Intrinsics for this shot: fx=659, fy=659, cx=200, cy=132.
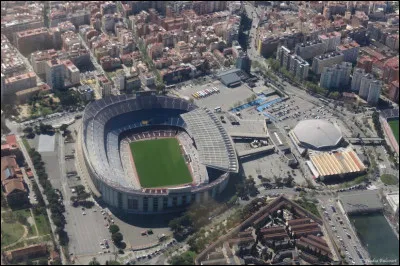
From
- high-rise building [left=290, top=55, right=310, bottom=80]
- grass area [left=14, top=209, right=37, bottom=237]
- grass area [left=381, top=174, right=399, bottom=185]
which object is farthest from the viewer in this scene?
Answer: high-rise building [left=290, top=55, right=310, bottom=80]


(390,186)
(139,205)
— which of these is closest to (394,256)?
(390,186)

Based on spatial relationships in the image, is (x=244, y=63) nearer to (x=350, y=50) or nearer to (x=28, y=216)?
(x=350, y=50)

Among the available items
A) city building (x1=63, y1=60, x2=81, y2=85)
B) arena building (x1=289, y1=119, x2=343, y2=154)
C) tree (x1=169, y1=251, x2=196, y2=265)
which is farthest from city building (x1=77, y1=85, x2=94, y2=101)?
tree (x1=169, y1=251, x2=196, y2=265)

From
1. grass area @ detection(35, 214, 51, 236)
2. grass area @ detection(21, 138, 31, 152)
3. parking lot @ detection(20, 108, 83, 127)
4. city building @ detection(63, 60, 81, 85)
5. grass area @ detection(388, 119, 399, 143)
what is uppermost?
city building @ detection(63, 60, 81, 85)

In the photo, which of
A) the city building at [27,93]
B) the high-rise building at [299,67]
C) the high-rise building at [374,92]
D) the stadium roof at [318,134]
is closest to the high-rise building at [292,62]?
the high-rise building at [299,67]

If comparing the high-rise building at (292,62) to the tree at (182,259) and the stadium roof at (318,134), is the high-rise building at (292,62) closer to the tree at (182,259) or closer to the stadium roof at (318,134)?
the stadium roof at (318,134)

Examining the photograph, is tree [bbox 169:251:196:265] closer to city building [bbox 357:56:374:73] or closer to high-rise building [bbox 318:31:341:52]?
city building [bbox 357:56:374:73]

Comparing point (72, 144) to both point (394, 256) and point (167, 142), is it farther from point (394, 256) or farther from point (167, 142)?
point (394, 256)
